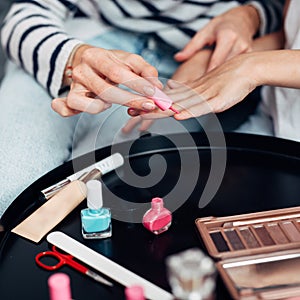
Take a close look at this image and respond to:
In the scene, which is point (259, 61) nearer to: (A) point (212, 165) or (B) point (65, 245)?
(A) point (212, 165)

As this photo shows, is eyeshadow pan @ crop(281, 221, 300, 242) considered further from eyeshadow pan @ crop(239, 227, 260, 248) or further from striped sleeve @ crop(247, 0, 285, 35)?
striped sleeve @ crop(247, 0, 285, 35)

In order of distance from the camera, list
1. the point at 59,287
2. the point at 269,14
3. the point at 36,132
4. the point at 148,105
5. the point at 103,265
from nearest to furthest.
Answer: the point at 59,287, the point at 103,265, the point at 148,105, the point at 36,132, the point at 269,14

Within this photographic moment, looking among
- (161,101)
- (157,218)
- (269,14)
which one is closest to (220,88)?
(161,101)

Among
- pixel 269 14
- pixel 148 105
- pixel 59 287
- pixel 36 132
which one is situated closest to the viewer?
pixel 59 287

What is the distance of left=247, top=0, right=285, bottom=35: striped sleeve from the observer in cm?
96

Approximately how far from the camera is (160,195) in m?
0.66

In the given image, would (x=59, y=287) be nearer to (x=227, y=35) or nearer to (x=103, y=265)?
(x=103, y=265)

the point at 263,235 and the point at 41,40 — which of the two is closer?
the point at 263,235

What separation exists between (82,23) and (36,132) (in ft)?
0.94

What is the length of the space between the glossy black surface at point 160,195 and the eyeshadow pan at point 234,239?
3 centimetres

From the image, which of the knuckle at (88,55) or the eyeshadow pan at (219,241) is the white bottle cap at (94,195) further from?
the knuckle at (88,55)

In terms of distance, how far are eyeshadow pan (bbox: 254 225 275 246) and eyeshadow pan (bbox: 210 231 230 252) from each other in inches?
1.5

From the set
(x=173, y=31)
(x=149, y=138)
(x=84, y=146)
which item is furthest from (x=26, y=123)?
(x=173, y=31)

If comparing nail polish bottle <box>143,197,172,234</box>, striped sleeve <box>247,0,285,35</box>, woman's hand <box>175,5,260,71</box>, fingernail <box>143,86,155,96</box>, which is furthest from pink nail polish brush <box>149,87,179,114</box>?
striped sleeve <box>247,0,285,35</box>
